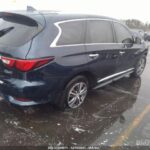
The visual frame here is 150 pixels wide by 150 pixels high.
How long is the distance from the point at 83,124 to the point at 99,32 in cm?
190

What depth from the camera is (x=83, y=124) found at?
13.8ft

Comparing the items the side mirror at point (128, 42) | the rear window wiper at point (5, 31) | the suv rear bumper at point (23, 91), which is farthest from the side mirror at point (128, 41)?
the rear window wiper at point (5, 31)

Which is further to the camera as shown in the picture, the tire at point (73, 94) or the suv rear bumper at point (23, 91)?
the tire at point (73, 94)

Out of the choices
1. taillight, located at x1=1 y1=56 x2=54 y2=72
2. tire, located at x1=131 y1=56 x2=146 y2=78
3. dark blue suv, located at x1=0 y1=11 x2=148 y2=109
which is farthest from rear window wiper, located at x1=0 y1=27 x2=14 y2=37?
tire, located at x1=131 y1=56 x2=146 y2=78

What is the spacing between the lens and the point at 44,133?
383 cm

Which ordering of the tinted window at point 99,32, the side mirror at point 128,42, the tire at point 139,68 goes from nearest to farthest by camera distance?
the tinted window at point 99,32 → the side mirror at point 128,42 → the tire at point 139,68

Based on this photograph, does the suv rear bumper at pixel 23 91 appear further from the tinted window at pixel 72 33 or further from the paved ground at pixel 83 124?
the tinted window at pixel 72 33

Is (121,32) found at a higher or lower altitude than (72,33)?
lower

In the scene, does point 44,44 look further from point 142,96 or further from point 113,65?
point 142,96

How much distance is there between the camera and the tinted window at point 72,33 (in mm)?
4030

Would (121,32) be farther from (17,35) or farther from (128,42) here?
(17,35)

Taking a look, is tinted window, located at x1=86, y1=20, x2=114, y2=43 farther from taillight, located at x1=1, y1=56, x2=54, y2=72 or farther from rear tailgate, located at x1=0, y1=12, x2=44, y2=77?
taillight, located at x1=1, y1=56, x2=54, y2=72

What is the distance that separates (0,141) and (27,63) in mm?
1212

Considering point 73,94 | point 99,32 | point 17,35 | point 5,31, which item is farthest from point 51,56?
point 99,32
